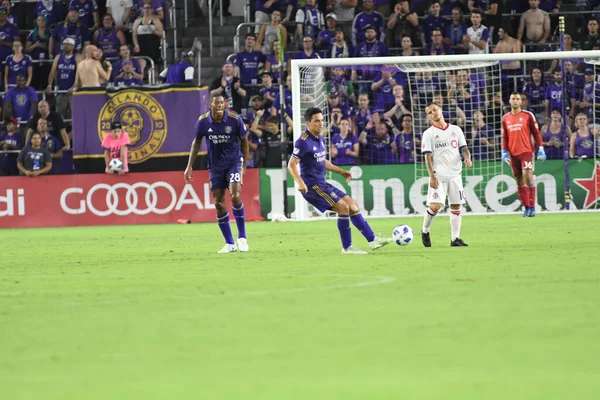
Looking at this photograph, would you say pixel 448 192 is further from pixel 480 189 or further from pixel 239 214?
pixel 480 189

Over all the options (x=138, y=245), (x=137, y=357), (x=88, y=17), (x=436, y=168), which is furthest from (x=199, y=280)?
(x=88, y=17)

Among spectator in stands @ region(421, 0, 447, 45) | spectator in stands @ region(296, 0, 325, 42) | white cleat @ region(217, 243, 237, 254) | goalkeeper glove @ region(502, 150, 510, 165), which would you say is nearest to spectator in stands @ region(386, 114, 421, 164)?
spectator in stands @ region(421, 0, 447, 45)

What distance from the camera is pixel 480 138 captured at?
24094mm

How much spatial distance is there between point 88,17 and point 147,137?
5561mm

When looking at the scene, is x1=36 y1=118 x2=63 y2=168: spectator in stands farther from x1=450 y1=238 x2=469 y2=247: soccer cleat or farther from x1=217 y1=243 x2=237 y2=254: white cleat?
x1=450 y1=238 x2=469 y2=247: soccer cleat

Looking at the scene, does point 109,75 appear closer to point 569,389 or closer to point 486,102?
point 486,102

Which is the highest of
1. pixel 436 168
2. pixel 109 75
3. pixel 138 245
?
pixel 109 75

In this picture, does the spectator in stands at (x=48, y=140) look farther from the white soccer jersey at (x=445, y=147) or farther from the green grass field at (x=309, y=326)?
the white soccer jersey at (x=445, y=147)

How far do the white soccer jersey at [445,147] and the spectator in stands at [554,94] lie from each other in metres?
9.91

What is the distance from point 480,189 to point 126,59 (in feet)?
28.6

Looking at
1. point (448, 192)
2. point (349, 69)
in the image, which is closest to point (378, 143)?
point (349, 69)

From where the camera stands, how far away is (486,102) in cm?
2452

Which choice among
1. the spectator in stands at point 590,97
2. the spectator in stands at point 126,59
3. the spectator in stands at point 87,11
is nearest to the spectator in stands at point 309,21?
the spectator in stands at point 126,59

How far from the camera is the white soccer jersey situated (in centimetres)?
1495
